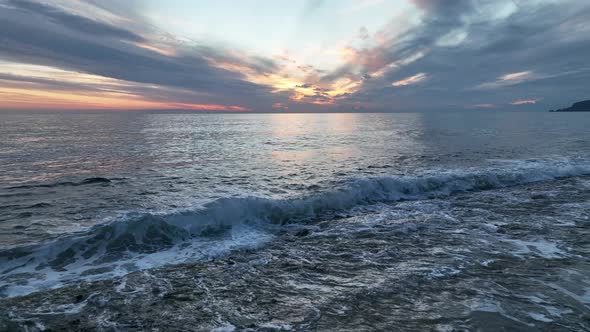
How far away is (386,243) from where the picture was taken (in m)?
9.38

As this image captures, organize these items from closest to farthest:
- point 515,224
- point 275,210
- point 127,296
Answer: point 127,296, point 515,224, point 275,210

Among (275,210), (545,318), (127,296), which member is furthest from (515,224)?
(127,296)

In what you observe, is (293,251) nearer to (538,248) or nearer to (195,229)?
(195,229)

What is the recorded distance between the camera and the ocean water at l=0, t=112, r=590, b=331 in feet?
19.0

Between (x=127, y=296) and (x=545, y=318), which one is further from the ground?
(x=545, y=318)

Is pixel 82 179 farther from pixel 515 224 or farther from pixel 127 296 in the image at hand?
pixel 515 224

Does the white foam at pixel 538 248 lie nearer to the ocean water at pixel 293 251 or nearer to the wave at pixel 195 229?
the ocean water at pixel 293 251

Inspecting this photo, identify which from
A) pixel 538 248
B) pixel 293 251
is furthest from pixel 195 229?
pixel 538 248

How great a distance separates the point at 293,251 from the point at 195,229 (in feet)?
13.4

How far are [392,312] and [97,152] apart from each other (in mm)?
30059

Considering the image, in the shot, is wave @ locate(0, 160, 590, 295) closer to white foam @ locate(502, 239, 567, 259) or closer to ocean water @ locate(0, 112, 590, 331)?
ocean water @ locate(0, 112, 590, 331)

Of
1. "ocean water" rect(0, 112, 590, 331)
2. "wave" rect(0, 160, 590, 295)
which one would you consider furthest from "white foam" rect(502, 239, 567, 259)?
"wave" rect(0, 160, 590, 295)

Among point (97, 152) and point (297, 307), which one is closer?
point (297, 307)

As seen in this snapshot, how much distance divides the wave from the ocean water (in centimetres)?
6
